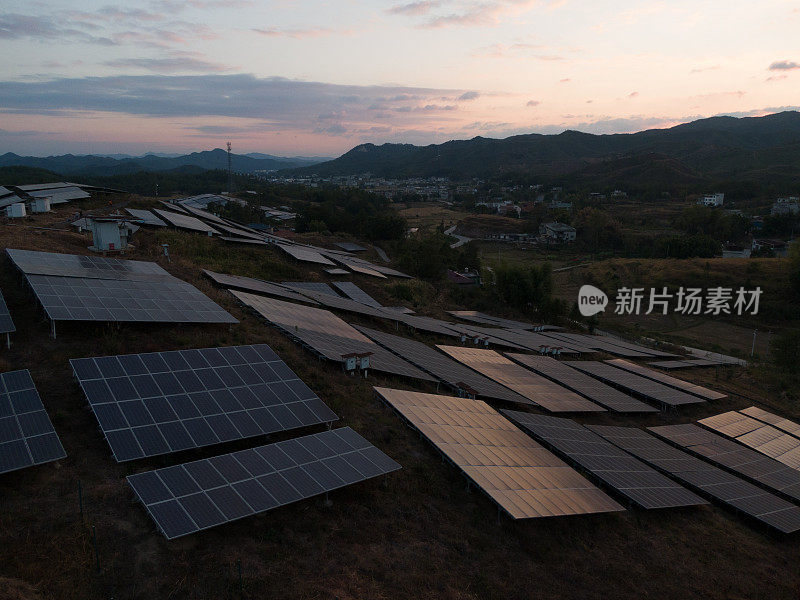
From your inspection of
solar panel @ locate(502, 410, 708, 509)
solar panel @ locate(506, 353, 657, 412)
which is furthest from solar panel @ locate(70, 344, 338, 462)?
solar panel @ locate(506, 353, 657, 412)

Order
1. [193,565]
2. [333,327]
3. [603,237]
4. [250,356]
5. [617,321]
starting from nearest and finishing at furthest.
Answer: [193,565] → [250,356] → [333,327] → [617,321] → [603,237]

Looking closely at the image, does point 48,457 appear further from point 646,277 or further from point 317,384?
point 646,277

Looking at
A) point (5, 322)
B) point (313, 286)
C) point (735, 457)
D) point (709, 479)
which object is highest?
point (5, 322)

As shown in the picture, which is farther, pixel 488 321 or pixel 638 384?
pixel 488 321

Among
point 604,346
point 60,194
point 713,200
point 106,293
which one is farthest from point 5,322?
point 713,200

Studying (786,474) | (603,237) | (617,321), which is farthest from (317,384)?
(603,237)

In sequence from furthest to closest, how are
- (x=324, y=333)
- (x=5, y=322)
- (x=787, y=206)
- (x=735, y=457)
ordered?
(x=787, y=206), (x=324, y=333), (x=735, y=457), (x=5, y=322)

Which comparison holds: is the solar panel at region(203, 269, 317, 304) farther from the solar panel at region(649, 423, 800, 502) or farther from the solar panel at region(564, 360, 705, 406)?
the solar panel at region(649, 423, 800, 502)

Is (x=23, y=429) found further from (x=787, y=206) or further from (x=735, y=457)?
(x=787, y=206)
